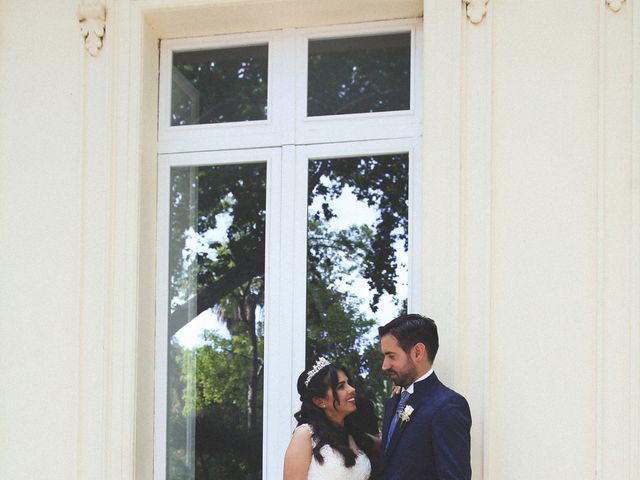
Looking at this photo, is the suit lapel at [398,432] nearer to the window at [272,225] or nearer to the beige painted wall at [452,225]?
the beige painted wall at [452,225]

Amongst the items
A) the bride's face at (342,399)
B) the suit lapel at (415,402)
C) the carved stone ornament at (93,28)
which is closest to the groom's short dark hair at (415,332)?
the suit lapel at (415,402)

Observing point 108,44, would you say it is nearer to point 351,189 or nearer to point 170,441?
point 351,189

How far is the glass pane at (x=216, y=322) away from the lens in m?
5.43

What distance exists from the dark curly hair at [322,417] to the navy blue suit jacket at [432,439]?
0.36 m

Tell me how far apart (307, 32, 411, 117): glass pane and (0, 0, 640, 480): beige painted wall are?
16 cm

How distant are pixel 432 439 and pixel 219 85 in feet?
7.63

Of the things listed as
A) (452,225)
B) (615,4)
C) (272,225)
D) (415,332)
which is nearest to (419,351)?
(415,332)

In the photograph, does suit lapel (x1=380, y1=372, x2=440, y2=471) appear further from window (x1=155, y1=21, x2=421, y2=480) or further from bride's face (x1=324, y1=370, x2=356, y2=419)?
window (x1=155, y1=21, x2=421, y2=480)

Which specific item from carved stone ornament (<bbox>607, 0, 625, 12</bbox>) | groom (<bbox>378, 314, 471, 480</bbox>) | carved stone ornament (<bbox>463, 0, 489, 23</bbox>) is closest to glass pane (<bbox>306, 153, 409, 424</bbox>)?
groom (<bbox>378, 314, 471, 480</bbox>)

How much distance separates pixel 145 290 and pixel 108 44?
1322 mm

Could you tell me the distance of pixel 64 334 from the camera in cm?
545

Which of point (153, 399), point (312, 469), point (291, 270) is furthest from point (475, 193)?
point (153, 399)

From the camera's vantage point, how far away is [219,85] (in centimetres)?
568

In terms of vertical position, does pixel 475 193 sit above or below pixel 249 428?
above
